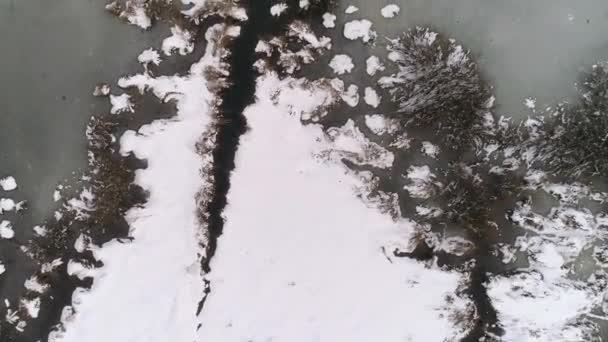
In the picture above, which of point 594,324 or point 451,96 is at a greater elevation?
point 451,96

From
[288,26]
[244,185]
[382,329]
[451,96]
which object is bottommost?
[382,329]

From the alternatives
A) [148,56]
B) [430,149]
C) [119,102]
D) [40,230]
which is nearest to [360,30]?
[430,149]

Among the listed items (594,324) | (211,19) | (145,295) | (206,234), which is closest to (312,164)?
(206,234)

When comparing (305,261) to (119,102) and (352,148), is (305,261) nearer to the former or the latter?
(352,148)

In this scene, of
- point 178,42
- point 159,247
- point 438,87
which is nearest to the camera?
point 438,87

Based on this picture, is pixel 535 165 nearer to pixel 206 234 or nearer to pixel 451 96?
pixel 451 96

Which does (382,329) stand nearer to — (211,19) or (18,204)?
(211,19)

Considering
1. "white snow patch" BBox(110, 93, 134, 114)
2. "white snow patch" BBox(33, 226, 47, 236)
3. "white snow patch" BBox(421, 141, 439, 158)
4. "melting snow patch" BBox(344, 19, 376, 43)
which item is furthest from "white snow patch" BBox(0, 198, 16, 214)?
"white snow patch" BBox(421, 141, 439, 158)

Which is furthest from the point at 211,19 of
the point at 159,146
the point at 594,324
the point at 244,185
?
the point at 594,324
